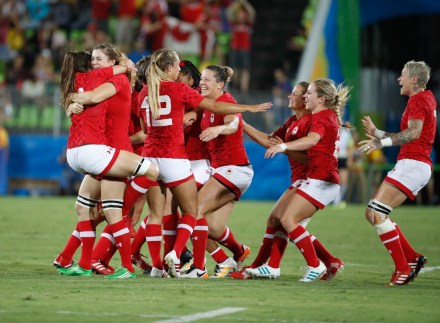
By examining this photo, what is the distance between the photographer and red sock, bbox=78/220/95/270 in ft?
33.6

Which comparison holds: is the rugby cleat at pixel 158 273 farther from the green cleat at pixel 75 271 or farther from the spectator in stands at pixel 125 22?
the spectator in stands at pixel 125 22

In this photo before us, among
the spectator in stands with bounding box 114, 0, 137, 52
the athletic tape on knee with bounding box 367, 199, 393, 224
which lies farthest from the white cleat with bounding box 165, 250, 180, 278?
the spectator in stands with bounding box 114, 0, 137, 52

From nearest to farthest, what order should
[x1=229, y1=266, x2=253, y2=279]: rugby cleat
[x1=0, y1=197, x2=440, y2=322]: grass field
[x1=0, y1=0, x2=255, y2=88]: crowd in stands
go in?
[x1=0, y1=197, x2=440, y2=322]: grass field < [x1=229, y1=266, x2=253, y2=279]: rugby cleat < [x1=0, y1=0, x2=255, y2=88]: crowd in stands

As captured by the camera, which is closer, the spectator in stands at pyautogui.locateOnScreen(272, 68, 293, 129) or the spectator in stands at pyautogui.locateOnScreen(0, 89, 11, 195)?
the spectator in stands at pyautogui.locateOnScreen(272, 68, 293, 129)

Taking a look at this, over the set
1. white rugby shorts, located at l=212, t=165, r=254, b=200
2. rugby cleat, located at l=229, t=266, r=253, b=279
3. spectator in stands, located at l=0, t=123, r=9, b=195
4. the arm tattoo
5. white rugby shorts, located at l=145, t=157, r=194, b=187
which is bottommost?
spectator in stands, located at l=0, t=123, r=9, b=195

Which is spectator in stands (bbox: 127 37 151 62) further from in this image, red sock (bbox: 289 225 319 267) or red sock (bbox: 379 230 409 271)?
red sock (bbox: 379 230 409 271)

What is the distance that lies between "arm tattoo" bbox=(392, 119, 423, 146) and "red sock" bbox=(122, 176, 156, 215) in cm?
239

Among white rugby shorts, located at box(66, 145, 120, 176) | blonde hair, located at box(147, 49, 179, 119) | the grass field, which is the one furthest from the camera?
blonde hair, located at box(147, 49, 179, 119)

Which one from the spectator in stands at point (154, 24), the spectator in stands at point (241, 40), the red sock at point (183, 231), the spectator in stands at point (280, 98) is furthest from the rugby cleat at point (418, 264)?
the spectator in stands at point (154, 24)

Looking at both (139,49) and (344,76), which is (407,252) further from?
(139,49)

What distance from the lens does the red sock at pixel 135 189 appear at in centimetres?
1037

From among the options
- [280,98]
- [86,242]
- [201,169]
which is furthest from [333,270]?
Answer: [280,98]

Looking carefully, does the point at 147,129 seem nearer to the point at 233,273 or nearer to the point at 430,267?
the point at 233,273

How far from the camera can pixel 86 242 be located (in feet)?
33.8
